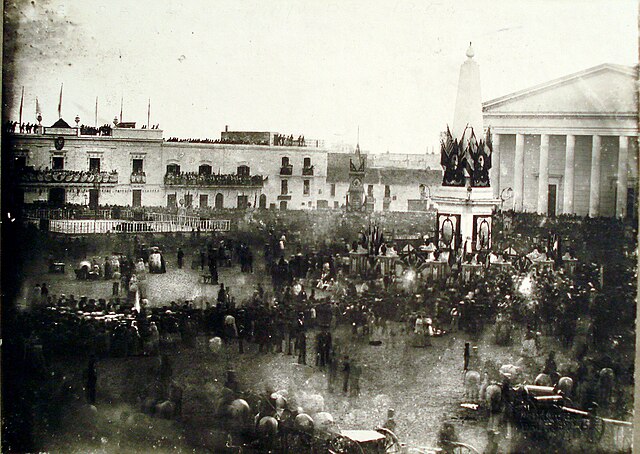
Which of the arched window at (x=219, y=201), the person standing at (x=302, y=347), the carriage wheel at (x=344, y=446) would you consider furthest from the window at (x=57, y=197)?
the carriage wheel at (x=344, y=446)

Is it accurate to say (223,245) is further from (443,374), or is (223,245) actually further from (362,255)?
(443,374)

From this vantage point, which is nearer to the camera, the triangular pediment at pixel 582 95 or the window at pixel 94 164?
the triangular pediment at pixel 582 95

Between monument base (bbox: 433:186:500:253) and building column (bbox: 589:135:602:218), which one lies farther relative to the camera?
monument base (bbox: 433:186:500:253)

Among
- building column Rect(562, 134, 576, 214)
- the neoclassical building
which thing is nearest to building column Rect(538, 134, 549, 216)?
the neoclassical building

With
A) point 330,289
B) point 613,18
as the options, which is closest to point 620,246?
point 613,18

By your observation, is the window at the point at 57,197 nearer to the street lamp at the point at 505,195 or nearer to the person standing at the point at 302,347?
the person standing at the point at 302,347

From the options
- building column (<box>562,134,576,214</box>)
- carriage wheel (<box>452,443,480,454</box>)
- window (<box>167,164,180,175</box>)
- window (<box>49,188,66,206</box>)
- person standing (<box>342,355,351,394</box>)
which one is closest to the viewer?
carriage wheel (<box>452,443,480,454</box>)

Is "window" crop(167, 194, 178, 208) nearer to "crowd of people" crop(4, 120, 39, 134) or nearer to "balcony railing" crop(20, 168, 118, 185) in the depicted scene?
"balcony railing" crop(20, 168, 118, 185)
